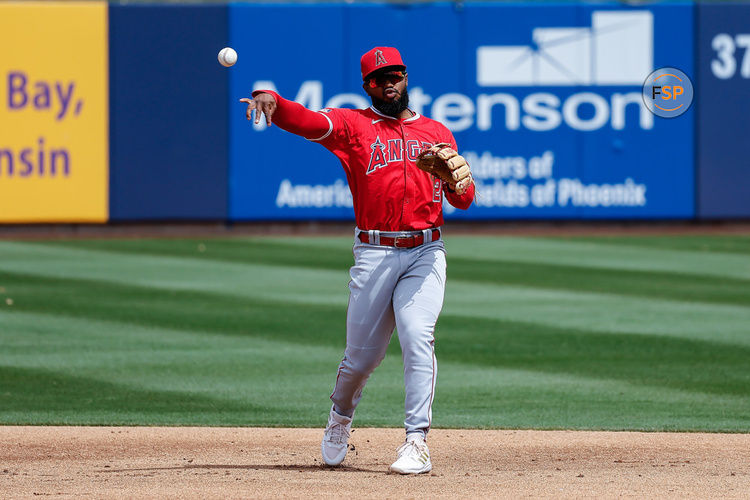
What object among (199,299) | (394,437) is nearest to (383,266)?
(394,437)

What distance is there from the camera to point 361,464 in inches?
250

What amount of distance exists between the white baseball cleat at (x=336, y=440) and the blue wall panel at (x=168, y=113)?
13153 millimetres

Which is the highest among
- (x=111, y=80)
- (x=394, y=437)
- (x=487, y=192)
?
(x=111, y=80)

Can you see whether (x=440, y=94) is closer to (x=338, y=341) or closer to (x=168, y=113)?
(x=168, y=113)

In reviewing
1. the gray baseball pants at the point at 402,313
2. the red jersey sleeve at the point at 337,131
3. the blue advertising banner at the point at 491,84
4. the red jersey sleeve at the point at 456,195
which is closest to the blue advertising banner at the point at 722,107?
the blue advertising banner at the point at 491,84

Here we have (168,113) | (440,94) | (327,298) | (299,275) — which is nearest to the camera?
(327,298)

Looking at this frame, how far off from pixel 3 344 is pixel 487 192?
1014 cm

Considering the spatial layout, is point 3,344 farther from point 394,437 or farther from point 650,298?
point 650,298

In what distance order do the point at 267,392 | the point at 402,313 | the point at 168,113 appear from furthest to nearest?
the point at 168,113 < the point at 267,392 < the point at 402,313

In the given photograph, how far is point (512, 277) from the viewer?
14.3 meters

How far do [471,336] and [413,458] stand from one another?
4.69 m

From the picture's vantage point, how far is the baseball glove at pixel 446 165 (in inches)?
230

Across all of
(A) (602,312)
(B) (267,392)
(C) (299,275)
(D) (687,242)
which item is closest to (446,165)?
(B) (267,392)

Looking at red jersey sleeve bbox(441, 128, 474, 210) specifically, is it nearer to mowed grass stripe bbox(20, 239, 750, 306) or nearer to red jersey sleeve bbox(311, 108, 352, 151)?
red jersey sleeve bbox(311, 108, 352, 151)
